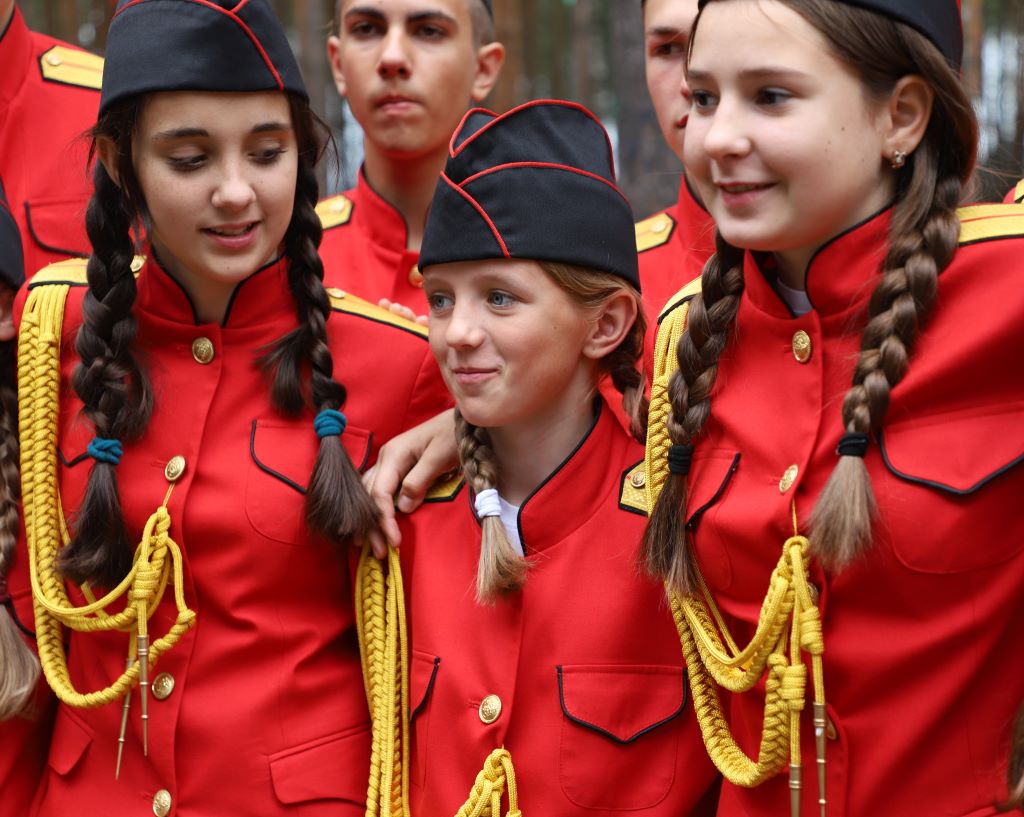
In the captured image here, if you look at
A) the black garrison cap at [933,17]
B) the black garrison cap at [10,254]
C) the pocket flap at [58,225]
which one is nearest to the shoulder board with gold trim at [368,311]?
the black garrison cap at [10,254]

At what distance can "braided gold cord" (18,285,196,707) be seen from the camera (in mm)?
2863

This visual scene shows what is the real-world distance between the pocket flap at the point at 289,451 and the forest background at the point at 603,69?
0.61 m

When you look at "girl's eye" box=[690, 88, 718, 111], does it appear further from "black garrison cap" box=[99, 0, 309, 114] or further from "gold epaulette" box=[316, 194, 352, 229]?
"gold epaulette" box=[316, 194, 352, 229]

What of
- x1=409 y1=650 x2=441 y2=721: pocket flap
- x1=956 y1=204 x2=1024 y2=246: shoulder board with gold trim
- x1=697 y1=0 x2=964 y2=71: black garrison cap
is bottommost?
x1=409 y1=650 x2=441 y2=721: pocket flap

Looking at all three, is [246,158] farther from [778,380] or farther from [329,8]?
[329,8]

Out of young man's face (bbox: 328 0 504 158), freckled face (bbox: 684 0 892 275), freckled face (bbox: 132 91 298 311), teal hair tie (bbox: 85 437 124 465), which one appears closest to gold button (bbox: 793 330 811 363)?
freckled face (bbox: 684 0 892 275)

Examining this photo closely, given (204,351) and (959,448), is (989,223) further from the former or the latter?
(204,351)

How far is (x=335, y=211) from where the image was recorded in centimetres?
435

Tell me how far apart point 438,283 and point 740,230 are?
2.48ft

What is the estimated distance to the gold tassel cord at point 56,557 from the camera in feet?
9.39

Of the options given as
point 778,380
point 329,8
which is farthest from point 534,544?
point 329,8

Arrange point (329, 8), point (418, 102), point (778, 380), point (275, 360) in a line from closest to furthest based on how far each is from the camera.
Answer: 1. point (778, 380)
2. point (275, 360)
3. point (418, 102)
4. point (329, 8)

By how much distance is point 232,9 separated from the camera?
288 cm

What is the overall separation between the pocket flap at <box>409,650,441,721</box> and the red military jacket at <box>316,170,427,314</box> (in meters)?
1.41
